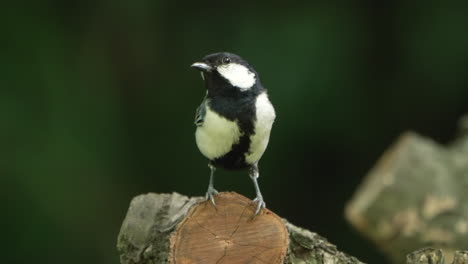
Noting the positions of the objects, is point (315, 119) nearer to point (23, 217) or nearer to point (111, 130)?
point (111, 130)

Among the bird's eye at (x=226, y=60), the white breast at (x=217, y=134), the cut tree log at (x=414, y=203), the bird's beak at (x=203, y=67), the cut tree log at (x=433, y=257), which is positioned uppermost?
the cut tree log at (x=414, y=203)

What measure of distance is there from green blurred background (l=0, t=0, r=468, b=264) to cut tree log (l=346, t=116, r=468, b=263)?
40.8 inches

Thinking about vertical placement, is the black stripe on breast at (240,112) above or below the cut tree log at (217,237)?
above

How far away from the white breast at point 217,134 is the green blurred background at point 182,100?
2157 millimetres

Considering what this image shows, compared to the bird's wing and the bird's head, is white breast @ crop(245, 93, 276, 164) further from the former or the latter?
the bird's wing

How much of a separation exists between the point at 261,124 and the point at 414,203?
157 cm

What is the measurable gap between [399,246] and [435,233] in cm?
22

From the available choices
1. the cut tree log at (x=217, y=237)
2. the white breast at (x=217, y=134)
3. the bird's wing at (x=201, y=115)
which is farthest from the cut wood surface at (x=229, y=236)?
the bird's wing at (x=201, y=115)

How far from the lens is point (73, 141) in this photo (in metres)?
5.41

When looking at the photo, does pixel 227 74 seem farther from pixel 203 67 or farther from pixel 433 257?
pixel 433 257

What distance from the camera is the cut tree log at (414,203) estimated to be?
4.27 meters

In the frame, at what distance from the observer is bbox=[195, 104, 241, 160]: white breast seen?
3.02 m

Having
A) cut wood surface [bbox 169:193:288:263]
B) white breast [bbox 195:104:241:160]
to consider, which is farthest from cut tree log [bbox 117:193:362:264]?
white breast [bbox 195:104:241:160]

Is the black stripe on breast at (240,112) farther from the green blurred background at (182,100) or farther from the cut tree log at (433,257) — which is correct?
the green blurred background at (182,100)
